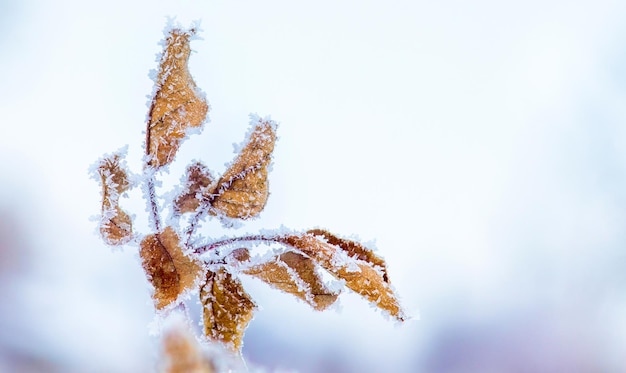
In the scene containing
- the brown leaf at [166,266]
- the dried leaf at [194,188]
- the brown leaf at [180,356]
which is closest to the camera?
the brown leaf at [180,356]

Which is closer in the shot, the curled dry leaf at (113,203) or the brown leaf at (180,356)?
the brown leaf at (180,356)

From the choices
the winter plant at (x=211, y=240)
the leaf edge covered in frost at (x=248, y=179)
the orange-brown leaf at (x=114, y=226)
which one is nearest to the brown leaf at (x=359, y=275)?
the winter plant at (x=211, y=240)

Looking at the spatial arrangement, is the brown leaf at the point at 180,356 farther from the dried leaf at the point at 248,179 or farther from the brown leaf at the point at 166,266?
the dried leaf at the point at 248,179

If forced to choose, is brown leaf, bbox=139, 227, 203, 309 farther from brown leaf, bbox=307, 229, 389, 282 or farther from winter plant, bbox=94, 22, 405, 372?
brown leaf, bbox=307, 229, 389, 282

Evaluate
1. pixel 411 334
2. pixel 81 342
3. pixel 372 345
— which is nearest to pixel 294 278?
pixel 81 342

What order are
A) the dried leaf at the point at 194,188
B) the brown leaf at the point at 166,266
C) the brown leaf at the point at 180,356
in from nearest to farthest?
the brown leaf at the point at 180,356 → the brown leaf at the point at 166,266 → the dried leaf at the point at 194,188

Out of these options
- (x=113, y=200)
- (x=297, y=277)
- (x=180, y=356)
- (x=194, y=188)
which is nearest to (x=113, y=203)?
(x=113, y=200)

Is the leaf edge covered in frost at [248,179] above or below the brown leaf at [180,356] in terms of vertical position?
above

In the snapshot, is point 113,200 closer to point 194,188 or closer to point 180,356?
point 194,188
